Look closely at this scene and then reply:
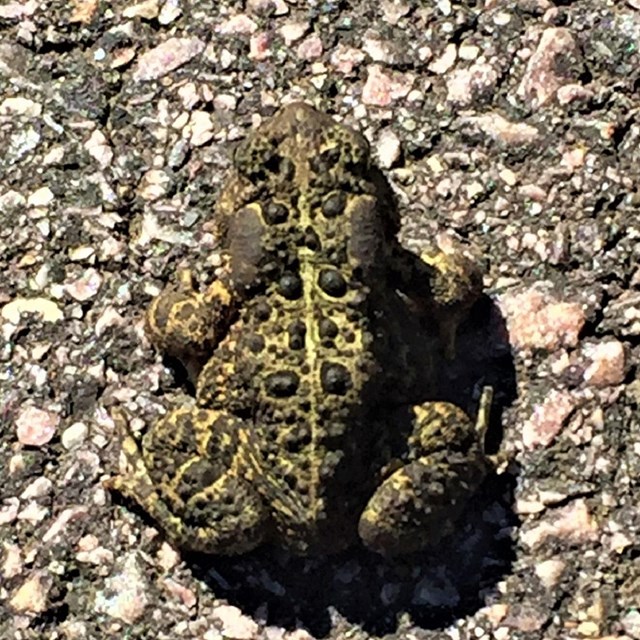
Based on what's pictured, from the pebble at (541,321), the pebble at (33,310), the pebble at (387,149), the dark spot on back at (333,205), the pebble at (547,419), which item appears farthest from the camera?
the pebble at (387,149)

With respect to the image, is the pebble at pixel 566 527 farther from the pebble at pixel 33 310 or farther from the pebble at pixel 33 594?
the pebble at pixel 33 310

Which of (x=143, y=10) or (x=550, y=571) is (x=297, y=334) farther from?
(x=143, y=10)

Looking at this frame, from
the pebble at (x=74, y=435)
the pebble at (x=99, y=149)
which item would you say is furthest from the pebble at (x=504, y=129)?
the pebble at (x=74, y=435)

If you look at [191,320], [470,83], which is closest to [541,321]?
[470,83]

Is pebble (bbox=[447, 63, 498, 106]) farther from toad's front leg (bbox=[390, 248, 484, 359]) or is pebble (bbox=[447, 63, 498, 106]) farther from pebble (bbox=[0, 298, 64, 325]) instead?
pebble (bbox=[0, 298, 64, 325])

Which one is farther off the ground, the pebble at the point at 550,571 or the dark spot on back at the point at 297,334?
the dark spot on back at the point at 297,334

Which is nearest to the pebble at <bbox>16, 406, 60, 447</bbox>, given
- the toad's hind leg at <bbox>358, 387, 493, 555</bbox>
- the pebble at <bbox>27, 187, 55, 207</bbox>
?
the pebble at <bbox>27, 187, 55, 207</bbox>
